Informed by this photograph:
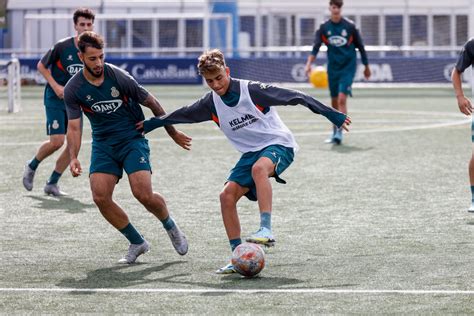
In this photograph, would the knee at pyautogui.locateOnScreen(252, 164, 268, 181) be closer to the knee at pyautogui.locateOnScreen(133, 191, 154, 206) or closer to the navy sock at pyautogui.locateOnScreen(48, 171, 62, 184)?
the knee at pyautogui.locateOnScreen(133, 191, 154, 206)

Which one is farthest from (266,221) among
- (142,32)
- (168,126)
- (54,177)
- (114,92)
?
(142,32)

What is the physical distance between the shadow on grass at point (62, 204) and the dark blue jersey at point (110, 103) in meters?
2.64

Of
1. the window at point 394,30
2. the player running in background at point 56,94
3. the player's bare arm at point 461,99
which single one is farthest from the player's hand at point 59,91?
the window at point 394,30

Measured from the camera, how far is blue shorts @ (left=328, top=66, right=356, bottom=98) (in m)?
17.9

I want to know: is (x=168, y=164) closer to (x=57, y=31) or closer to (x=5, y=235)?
(x=5, y=235)

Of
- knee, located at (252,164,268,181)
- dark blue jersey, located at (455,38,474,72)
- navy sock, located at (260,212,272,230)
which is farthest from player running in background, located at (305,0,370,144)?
navy sock, located at (260,212,272,230)

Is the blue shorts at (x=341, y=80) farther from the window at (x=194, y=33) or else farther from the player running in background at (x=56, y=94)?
the window at (x=194, y=33)

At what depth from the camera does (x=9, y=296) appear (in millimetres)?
7188

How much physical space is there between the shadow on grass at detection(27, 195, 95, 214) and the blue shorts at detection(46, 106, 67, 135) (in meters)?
0.77

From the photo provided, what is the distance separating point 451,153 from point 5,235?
8.17m

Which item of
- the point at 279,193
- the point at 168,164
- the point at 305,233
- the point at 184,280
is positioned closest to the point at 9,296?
the point at 184,280

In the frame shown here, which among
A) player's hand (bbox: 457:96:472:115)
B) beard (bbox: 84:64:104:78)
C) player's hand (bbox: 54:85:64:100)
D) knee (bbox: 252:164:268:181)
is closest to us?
knee (bbox: 252:164:268:181)

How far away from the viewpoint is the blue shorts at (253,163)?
8.24 metres

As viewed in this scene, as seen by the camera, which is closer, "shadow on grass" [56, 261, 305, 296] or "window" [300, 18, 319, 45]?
"shadow on grass" [56, 261, 305, 296]
